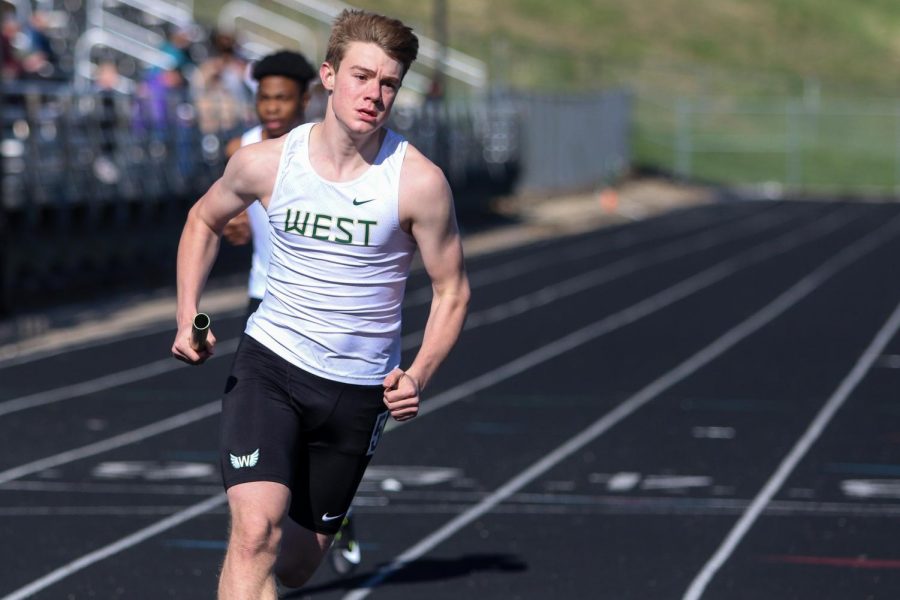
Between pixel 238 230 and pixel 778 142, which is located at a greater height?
pixel 238 230

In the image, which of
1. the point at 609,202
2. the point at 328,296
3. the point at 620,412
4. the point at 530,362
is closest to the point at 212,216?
the point at 328,296

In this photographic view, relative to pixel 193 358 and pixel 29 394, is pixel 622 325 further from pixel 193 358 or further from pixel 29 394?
pixel 193 358

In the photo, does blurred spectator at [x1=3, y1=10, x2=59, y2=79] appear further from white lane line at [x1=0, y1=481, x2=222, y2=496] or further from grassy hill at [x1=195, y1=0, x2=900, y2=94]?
grassy hill at [x1=195, y1=0, x2=900, y2=94]

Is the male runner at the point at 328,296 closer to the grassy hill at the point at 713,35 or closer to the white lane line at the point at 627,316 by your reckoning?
the white lane line at the point at 627,316

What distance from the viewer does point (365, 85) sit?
5441 mm

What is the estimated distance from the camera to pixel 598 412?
12.5 meters

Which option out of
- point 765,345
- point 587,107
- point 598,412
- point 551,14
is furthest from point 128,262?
point 551,14

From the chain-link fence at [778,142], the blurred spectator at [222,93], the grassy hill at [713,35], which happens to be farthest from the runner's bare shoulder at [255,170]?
the grassy hill at [713,35]

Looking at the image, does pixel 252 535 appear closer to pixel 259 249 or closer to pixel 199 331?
pixel 199 331

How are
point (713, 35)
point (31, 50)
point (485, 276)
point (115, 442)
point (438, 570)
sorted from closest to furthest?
1. point (438, 570)
2. point (115, 442)
3. point (31, 50)
4. point (485, 276)
5. point (713, 35)

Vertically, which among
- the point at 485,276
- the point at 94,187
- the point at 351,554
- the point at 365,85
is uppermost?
the point at 365,85

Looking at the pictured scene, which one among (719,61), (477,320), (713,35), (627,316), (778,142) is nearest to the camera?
(477,320)

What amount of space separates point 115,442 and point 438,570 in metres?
3.80

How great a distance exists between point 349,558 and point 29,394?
5977mm
